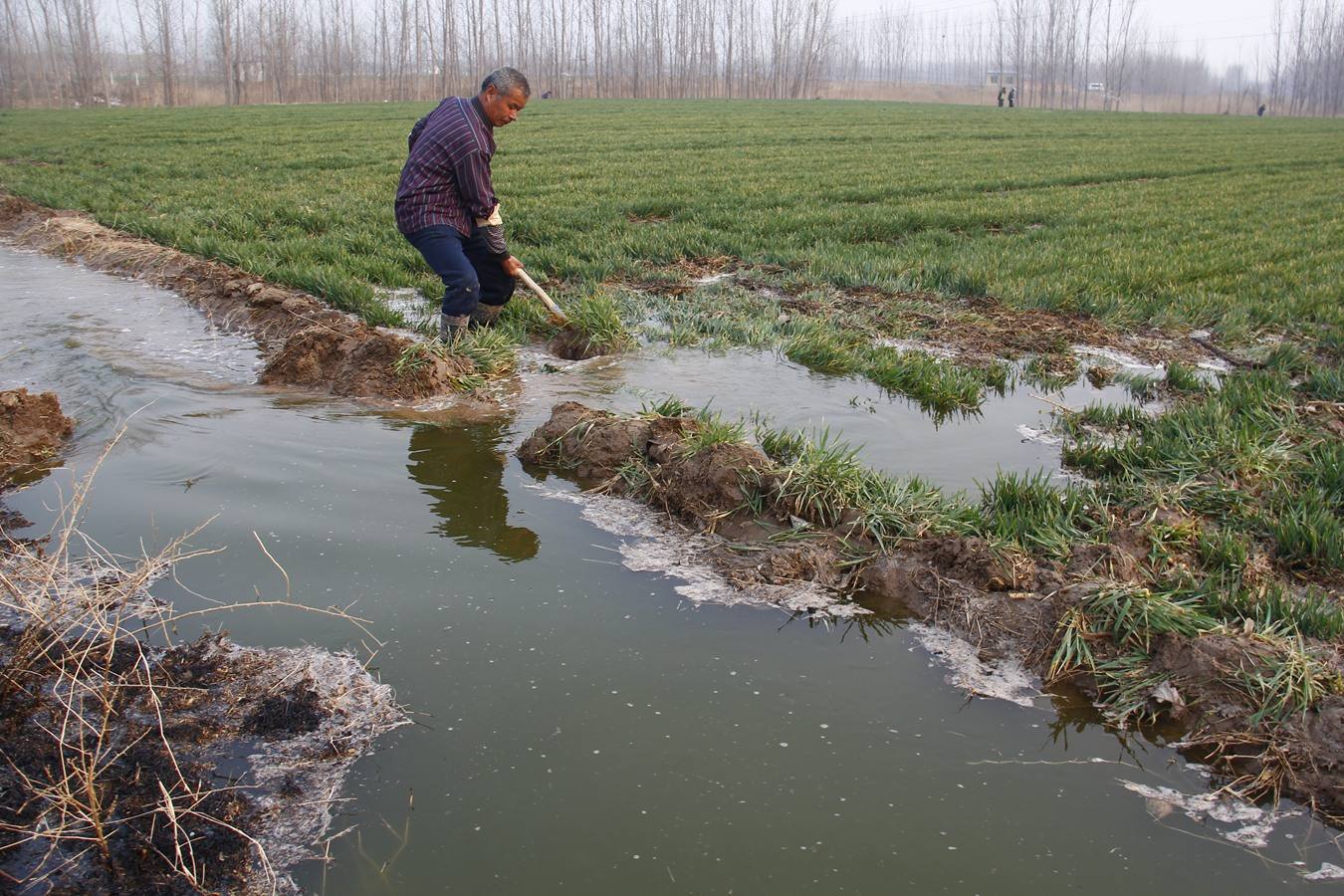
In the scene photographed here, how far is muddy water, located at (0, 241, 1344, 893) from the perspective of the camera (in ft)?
7.88

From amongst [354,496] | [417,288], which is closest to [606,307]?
[417,288]

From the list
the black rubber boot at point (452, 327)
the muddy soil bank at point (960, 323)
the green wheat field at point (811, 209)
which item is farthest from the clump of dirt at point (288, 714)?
the muddy soil bank at point (960, 323)

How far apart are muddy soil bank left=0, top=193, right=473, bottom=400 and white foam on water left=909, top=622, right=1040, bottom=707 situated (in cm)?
368

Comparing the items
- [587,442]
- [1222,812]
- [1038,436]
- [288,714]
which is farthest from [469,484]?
[1222,812]

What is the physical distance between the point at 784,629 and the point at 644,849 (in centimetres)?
123

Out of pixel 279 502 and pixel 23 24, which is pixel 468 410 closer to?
pixel 279 502

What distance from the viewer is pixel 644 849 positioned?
2418 millimetres

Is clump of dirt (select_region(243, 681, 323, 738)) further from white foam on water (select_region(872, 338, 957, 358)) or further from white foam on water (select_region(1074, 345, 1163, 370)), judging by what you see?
white foam on water (select_region(1074, 345, 1163, 370))

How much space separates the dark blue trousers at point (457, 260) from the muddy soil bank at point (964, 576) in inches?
67.8

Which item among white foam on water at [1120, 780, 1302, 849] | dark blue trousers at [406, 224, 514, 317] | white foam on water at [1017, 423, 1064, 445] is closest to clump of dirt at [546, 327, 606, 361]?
dark blue trousers at [406, 224, 514, 317]

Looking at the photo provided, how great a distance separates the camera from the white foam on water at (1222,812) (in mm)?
2561

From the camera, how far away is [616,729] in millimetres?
2879

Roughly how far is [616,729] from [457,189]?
452 cm

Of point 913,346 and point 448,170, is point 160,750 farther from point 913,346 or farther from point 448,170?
point 913,346
